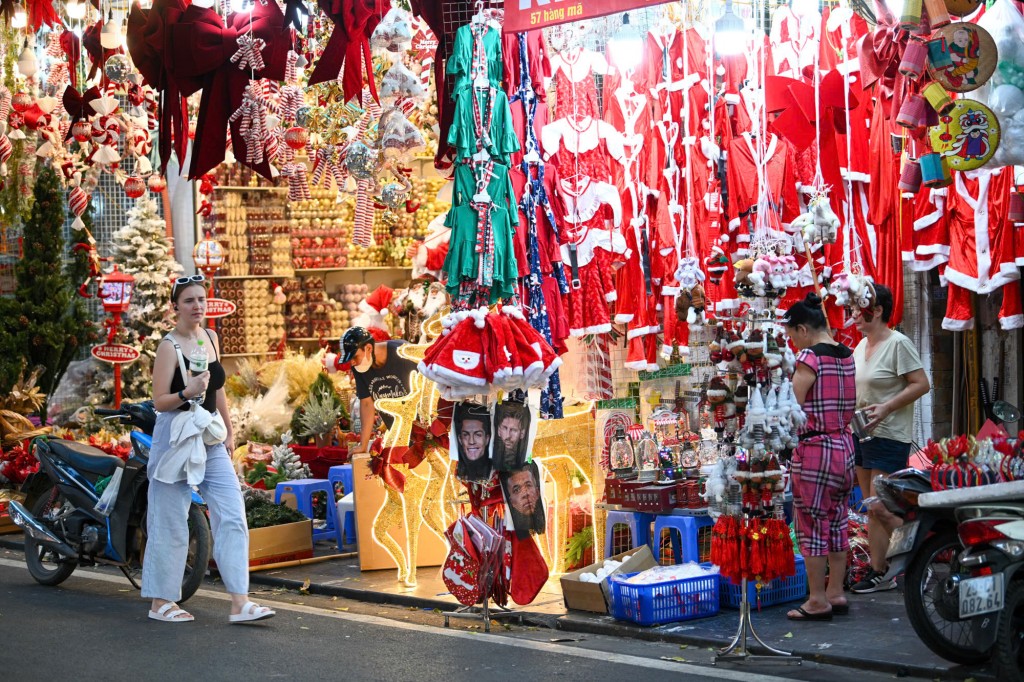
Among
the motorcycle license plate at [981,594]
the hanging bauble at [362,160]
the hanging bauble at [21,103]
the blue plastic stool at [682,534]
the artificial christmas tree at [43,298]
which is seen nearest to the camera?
the motorcycle license plate at [981,594]

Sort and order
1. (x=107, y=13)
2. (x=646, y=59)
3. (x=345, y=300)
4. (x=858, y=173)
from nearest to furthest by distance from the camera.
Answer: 1. (x=858, y=173)
2. (x=646, y=59)
3. (x=107, y=13)
4. (x=345, y=300)

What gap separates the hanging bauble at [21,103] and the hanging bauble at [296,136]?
3.43 meters

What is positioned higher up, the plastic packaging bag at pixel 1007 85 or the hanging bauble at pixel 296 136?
the hanging bauble at pixel 296 136

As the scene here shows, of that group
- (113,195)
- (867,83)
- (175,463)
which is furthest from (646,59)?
(113,195)

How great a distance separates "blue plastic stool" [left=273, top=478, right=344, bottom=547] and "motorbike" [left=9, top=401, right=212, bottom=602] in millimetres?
1347

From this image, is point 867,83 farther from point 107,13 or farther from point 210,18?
point 107,13

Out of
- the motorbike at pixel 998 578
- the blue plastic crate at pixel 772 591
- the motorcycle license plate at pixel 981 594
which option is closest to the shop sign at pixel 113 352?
the blue plastic crate at pixel 772 591

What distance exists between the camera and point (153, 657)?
6.43 metres

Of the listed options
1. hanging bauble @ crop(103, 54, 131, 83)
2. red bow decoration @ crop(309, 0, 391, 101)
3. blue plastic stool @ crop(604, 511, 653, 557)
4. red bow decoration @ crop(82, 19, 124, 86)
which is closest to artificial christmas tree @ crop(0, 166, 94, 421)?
red bow decoration @ crop(82, 19, 124, 86)

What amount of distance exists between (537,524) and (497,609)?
534 mm

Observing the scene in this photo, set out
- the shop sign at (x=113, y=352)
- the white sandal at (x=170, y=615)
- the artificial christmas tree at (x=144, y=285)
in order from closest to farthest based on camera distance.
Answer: the white sandal at (x=170, y=615) → the shop sign at (x=113, y=352) → the artificial christmas tree at (x=144, y=285)

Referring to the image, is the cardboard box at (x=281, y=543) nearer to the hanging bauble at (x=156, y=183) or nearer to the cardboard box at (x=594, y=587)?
the cardboard box at (x=594, y=587)

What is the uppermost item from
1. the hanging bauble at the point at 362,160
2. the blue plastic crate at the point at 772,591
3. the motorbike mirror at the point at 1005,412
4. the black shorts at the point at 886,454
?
the hanging bauble at the point at 362,160

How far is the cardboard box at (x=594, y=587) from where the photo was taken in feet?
23.7
